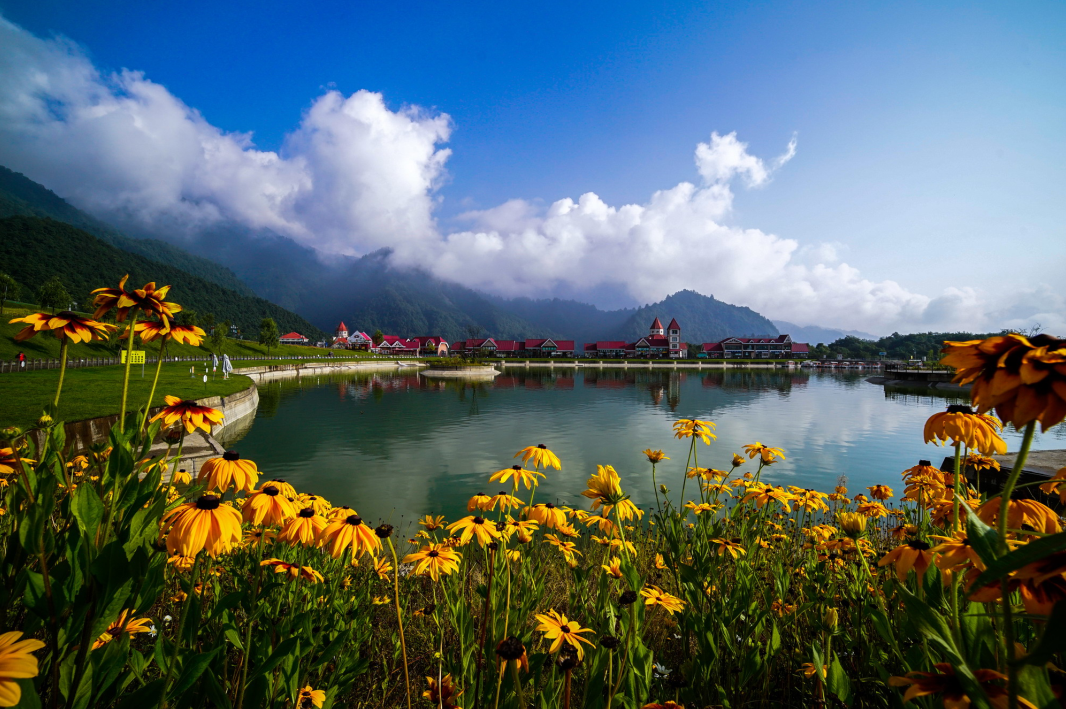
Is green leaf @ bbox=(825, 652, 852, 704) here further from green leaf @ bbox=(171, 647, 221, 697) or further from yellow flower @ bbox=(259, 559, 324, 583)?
yellow flower @ bbox=(259, 559, 324, 583)

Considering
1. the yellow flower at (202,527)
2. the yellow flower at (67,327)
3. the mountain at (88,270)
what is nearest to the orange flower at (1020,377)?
the yellow flower at (202,527)

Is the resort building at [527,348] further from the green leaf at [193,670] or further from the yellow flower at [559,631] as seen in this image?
the green leaf at [193,670]

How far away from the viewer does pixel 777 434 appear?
67.2 ft

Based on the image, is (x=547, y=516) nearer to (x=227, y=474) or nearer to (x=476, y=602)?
(x=476, y=602)

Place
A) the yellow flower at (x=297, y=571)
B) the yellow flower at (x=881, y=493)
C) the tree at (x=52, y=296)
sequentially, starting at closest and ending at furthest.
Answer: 1. the yellow flower at (x=297, y=571)
2. the yellow flower at (x=881, y=493)
3. the tree at (x=52, y=296)

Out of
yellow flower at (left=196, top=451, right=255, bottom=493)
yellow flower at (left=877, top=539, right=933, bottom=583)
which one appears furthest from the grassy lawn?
yellow flower at (left=877, top=539, right=933, bottom=583)

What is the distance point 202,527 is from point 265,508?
38 centimetres

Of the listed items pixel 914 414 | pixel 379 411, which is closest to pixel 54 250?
pixel 379 411

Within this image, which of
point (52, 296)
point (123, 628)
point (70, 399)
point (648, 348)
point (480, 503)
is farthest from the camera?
point (648, 348)

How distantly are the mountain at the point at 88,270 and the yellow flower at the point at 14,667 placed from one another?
8833 cm

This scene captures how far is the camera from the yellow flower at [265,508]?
7.26 ft

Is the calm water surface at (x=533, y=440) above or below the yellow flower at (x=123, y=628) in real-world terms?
below

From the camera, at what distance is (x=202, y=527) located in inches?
74.4

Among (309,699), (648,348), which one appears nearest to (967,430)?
(309,699)
